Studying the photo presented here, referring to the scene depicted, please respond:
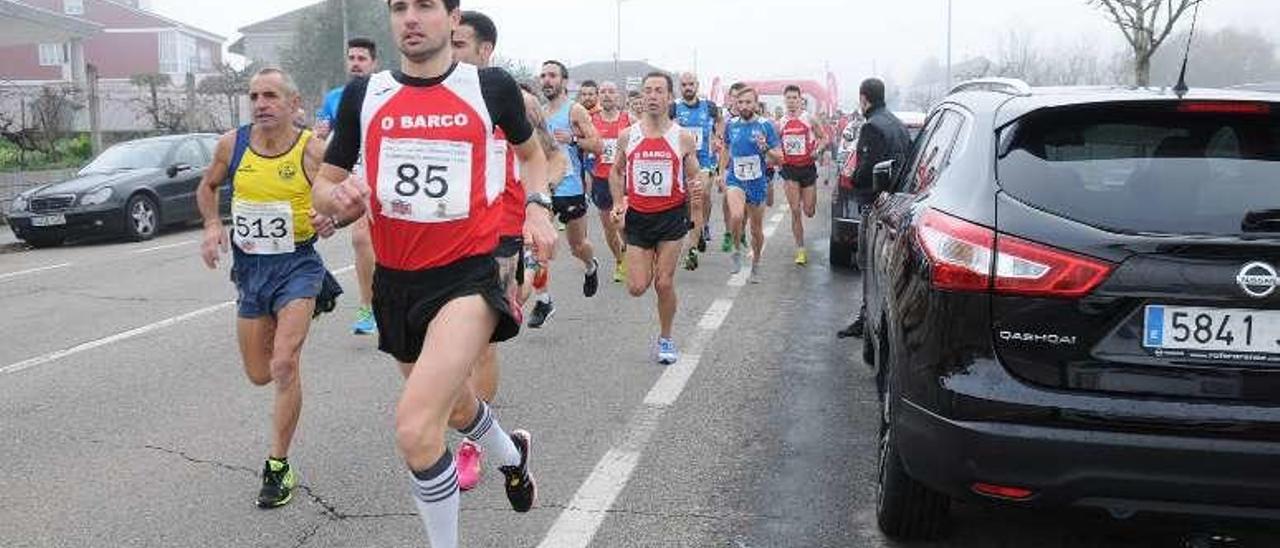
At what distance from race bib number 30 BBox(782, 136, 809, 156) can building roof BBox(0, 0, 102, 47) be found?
51.9 feet

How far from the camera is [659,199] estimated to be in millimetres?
6848

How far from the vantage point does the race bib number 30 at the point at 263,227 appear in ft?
15.0

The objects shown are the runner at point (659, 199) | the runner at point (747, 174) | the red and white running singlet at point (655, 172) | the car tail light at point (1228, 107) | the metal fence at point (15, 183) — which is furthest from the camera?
the metal fence at point (15, 183)

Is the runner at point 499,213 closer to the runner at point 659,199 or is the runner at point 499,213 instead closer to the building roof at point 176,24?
the runner at point 659,199

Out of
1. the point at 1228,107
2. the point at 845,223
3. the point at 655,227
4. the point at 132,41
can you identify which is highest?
the point at 132,41

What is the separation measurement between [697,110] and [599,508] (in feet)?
26.0

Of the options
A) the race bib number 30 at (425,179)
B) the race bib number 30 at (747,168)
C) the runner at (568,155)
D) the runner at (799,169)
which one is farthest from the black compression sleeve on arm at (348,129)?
the runner at (799,169)

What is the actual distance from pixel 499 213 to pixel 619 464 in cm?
150

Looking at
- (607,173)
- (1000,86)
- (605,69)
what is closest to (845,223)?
(607,173)

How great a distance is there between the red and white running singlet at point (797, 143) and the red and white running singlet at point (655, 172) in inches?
173

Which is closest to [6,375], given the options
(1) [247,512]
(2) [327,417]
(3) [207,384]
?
(3) [207,384]

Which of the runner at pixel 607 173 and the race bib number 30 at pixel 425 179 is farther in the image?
the runner at pixel 607 173

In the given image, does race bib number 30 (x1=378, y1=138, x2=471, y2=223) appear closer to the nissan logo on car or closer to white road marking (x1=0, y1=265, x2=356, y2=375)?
the nissan logo on car

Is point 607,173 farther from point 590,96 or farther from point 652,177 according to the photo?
point 652,177
